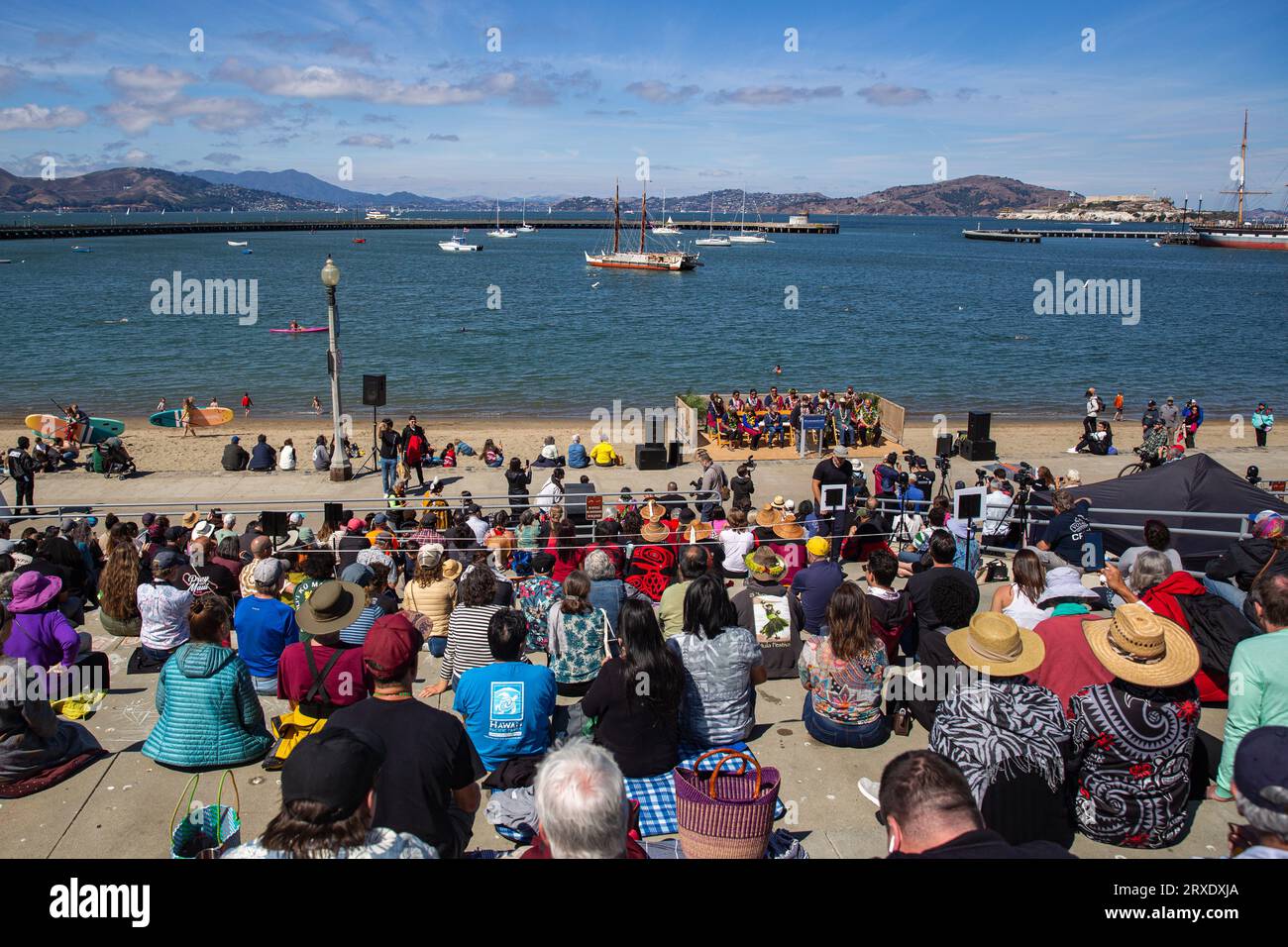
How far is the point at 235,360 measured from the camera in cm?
4312

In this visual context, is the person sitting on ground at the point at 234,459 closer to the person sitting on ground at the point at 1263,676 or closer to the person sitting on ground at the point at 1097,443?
the person sitting on ground at the point at 1263,676

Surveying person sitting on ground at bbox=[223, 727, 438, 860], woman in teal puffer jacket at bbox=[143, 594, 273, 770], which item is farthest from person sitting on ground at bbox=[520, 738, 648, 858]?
woman in teal puffer jacket at bbox=[143, 594, 273, 770]

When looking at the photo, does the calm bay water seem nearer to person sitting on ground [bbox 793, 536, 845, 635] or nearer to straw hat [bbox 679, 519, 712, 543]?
straw hat [bbox 679, 519, 712, 543]

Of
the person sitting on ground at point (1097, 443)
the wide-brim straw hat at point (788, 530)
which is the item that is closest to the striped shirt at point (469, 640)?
the wide-brim straw hat at point (788, 530)

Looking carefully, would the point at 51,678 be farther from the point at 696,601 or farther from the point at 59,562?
the point at 696,601

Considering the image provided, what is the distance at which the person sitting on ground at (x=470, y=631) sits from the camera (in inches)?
265

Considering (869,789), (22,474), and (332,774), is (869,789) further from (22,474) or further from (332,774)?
(22,474)

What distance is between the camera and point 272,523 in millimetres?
13180

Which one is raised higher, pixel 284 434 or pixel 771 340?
pixel 771 340

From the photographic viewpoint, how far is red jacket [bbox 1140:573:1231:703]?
6571mm

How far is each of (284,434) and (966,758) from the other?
88.6 feet

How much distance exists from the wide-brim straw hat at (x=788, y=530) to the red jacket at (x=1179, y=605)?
4.95m

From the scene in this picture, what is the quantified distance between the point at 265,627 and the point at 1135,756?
6270 millimetres
